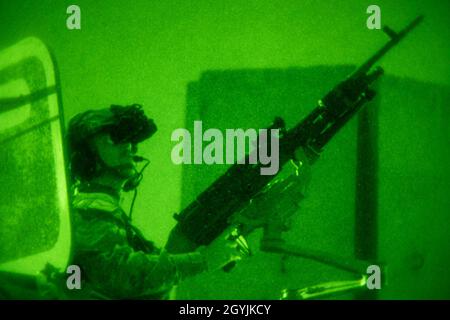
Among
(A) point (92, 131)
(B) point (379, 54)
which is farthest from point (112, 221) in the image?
(B) point (379, 54)

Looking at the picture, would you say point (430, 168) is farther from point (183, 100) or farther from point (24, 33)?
point (24, 33)

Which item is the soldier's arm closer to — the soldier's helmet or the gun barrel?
the soldier's helmet

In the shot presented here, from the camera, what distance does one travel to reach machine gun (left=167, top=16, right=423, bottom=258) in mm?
1368

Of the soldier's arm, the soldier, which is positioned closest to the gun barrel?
the soldier

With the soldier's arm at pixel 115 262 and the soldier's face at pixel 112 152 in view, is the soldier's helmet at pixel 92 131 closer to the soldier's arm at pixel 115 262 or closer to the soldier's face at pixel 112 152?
the soldier's face at pixel 112 152

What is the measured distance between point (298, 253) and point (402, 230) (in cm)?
72

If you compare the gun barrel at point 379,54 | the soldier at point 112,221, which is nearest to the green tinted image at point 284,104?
the gun barrel at point 379,54

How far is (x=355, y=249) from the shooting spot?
1751mm

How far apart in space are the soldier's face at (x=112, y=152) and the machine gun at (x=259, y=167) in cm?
27

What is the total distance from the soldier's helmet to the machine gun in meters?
0.31

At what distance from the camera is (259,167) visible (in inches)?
55.4

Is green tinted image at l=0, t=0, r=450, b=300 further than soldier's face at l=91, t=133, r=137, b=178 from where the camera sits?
Yes

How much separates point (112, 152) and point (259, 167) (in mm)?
437

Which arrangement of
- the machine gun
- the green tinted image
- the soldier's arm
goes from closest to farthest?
1. the soldier's arm
2. the machine gun
3. the green tinted image
